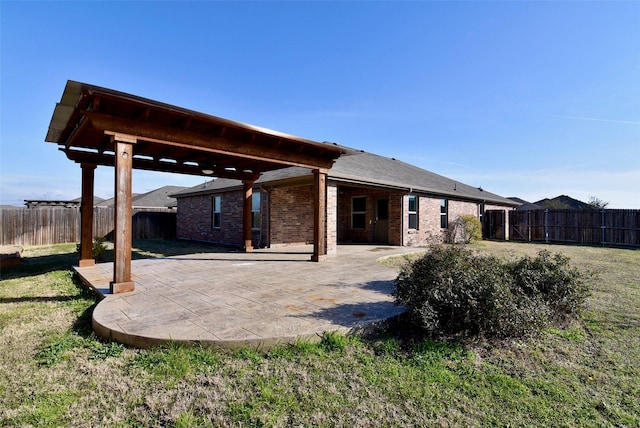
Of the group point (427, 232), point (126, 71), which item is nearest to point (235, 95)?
point (126, 71)

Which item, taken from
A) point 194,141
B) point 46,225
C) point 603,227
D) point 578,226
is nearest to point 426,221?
point 578,226

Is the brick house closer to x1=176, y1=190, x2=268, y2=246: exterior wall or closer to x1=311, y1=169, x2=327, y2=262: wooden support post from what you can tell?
x1=176, y1=190, x2=268, y2=246: exterior wall

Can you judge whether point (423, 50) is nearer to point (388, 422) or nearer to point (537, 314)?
point (537, 314)

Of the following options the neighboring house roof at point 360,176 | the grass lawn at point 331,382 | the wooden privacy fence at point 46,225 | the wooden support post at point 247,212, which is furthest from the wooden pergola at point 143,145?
the wooden privacy fence at point 46,225

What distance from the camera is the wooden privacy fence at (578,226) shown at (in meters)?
15.4

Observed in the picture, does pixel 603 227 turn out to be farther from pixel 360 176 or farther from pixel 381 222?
pixel 360 176

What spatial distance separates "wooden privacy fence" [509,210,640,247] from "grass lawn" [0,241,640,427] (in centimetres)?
1640

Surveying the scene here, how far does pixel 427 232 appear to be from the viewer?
47.2 ft

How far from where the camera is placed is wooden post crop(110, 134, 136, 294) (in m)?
4.90

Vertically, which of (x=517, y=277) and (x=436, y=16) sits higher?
(x=436, y=16)

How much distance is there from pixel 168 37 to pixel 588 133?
1462 centimetres

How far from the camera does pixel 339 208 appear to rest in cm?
1512

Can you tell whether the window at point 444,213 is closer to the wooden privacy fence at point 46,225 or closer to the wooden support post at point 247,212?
the wooden support post at point 247,212

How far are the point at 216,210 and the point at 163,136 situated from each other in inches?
386
